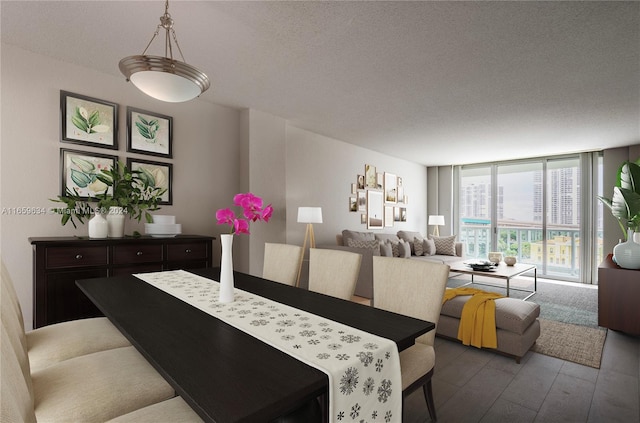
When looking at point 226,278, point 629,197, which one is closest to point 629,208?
point 629,197

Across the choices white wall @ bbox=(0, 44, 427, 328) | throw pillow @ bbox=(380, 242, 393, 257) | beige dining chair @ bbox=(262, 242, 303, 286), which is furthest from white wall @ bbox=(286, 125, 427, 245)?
beige dining chair @ bbox=(262, 242, 303, 286)

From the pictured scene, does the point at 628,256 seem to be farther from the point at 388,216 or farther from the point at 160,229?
the point at 160,229

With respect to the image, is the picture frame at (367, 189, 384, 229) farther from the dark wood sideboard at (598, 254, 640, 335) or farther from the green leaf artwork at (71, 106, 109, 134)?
the green leaf artwork at (71, 106, 109, 134)

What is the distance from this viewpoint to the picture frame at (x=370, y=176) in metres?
6.31

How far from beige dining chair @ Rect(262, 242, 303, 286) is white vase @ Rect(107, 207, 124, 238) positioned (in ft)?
4.80

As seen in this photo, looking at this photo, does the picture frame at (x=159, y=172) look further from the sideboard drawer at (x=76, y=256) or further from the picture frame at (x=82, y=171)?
the sideboard drawer at (x=76, y=256)

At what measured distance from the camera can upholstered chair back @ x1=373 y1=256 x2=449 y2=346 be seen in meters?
1.61

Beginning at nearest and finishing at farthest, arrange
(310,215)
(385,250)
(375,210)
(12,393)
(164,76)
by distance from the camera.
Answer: (12,393), (164,76), (310,215), (385,250), (375,210)

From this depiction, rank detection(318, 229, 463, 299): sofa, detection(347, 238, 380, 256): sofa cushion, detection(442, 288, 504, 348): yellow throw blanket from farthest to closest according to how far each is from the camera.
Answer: detection(347, 238, 380, 256): sofa cushion, detection(318, 229, 463, 299): sofa, detection(442, 288, 504, 348): yellow throw blanket

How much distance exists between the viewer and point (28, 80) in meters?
2.68

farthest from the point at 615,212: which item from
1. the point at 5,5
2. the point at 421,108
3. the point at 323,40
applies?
the point at 5,5

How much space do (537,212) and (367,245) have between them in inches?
173

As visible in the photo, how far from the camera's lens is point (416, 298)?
1.67 metres

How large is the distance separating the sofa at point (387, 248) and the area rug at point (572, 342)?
6.35 ft
